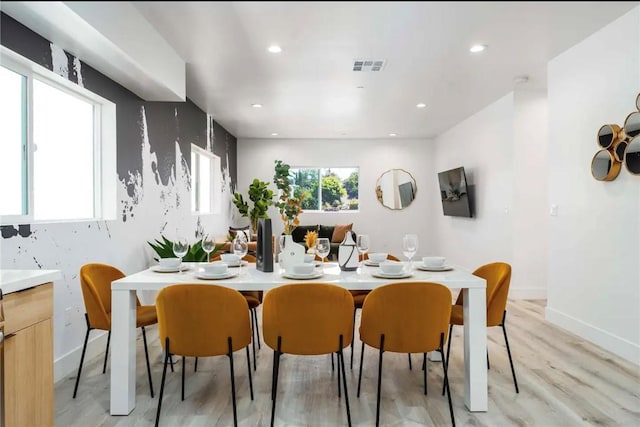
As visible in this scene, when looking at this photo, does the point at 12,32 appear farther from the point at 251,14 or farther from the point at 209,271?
the point at 251,14

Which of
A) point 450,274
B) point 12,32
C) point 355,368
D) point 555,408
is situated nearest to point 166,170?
point 12,32

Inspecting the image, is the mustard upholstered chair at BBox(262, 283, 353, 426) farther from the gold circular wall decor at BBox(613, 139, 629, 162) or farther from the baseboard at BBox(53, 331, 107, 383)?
the gold circular wall decor at BBox(613, 139, 629, 162)

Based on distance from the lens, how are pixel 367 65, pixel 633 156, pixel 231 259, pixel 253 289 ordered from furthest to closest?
1. pixel 367 65
2. pixel 633 156
3. pixel 231 259
4. pixel 253 289

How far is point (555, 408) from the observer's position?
2.27 m

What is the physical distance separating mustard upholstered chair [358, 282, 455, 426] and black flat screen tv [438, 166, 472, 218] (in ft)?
14.6

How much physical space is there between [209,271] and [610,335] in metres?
2.94

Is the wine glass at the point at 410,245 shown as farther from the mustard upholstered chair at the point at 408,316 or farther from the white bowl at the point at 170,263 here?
the white bowl at the point at 170,263

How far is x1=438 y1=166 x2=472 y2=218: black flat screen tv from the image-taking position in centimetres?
622

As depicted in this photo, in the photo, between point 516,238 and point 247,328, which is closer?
point 247,328

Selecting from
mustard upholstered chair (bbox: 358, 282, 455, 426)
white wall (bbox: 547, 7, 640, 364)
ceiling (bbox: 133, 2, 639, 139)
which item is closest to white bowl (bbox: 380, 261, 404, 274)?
mustard upholstered chair (bbox: 358, 282, 455, 426)

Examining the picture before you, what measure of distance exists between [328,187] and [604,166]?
544 cm

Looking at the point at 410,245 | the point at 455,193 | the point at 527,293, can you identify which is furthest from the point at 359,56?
the point at 455,193

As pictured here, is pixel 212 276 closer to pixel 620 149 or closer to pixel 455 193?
pixel 620 149

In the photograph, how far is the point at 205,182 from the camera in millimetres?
6371
